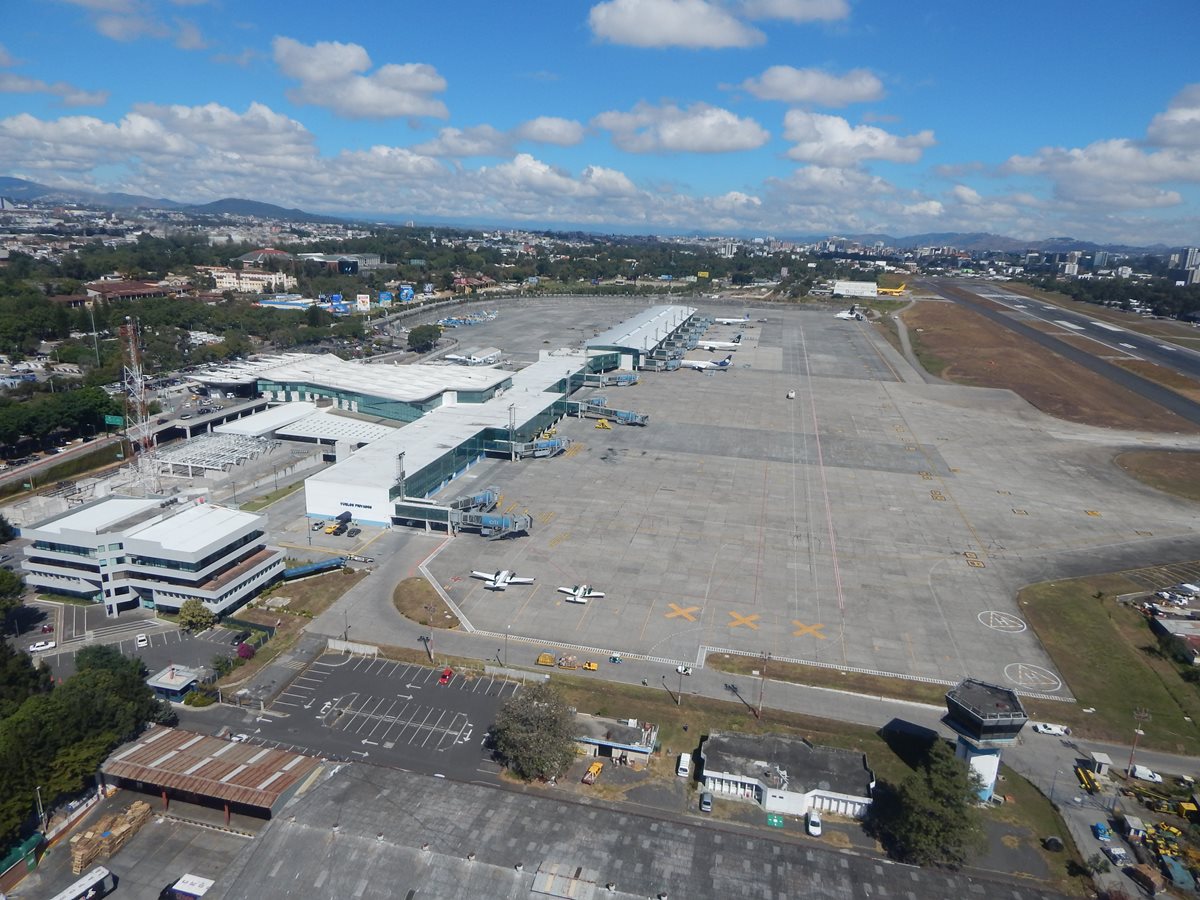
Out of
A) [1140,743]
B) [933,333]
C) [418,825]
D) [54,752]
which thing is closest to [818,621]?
[1140,743]

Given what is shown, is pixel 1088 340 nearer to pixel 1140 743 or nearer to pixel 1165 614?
pixel 1165 614

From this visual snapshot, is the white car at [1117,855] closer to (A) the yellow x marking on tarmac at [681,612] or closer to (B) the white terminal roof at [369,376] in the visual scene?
(A) the yellow x marking on tarmac at [681,612]

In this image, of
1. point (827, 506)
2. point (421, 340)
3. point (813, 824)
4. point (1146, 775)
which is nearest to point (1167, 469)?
point (827, 506)

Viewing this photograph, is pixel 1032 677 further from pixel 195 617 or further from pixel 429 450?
pixel 195 617

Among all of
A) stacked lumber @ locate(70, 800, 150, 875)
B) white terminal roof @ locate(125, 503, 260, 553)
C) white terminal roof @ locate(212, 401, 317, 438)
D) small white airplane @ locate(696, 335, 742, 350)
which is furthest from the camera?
small white airplane @ locate(696, 335, 742, 350)

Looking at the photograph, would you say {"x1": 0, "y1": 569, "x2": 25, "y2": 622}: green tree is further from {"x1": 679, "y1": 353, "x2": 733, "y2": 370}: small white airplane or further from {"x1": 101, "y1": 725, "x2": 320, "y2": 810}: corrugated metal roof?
{"x1": 679, "y1": 353, "x2": 733, "y2": 370}: small white airplane

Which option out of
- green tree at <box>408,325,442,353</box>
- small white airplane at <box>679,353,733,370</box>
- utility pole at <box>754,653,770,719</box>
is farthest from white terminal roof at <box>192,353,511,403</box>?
utility pole at <box>754,653,770,719</box>
